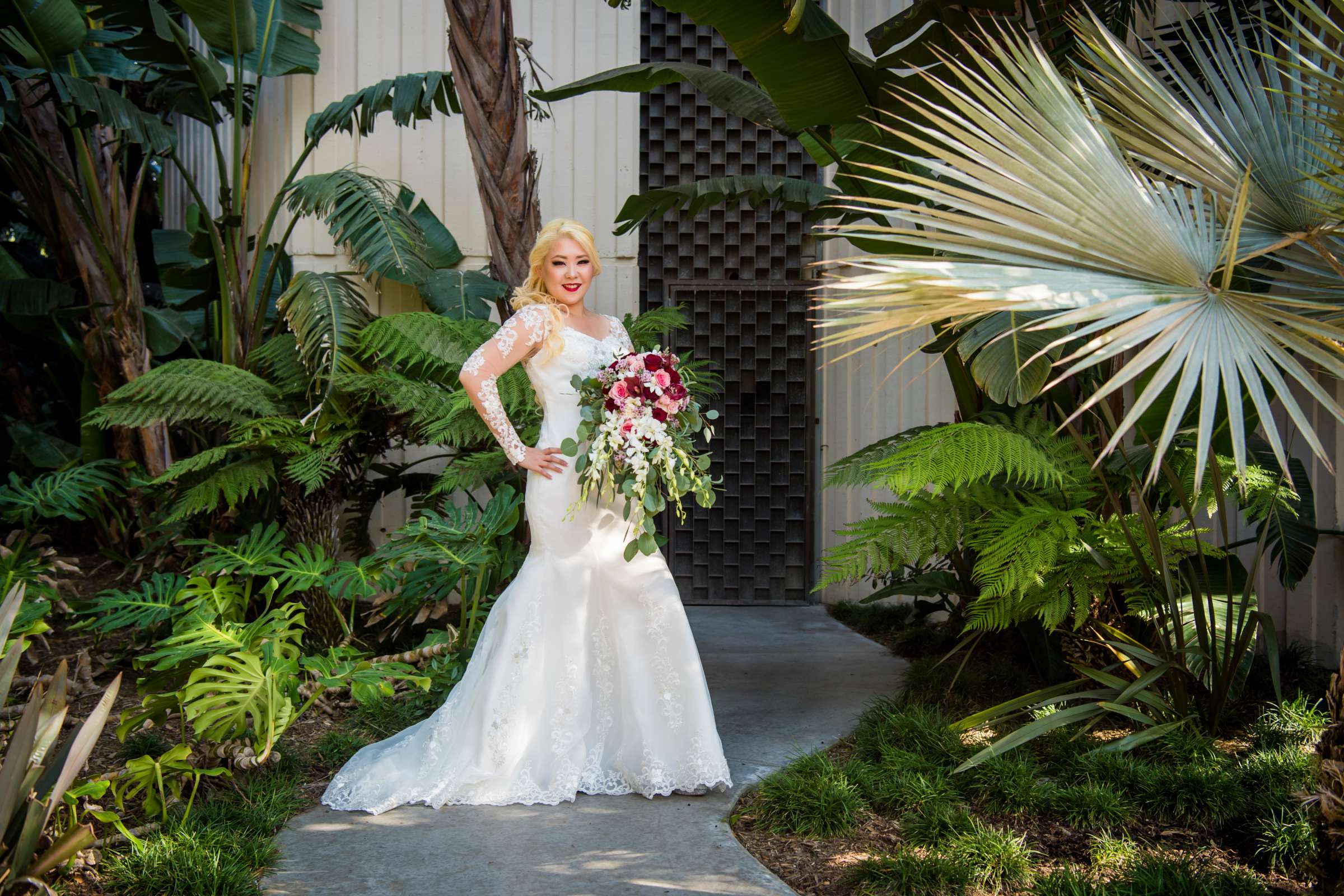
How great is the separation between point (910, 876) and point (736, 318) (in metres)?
4.89

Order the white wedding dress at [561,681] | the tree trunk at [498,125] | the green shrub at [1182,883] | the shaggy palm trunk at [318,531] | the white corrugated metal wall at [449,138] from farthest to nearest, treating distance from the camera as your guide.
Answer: the white corrugated metal wall at [449,138] < the shaggy palm trunk at [318,531] < the tree trunk at [498,125] < the white wedding dress at [561,681] < the green shrub at [1182,883]

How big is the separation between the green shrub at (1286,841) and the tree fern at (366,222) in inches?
182

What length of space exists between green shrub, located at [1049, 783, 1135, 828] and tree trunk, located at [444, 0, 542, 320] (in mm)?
3267

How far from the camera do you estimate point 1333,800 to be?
7.46 ft

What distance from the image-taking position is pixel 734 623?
656 centimetres

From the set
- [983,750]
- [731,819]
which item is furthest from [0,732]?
[983,750]

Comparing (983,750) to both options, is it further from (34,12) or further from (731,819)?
(34,12)

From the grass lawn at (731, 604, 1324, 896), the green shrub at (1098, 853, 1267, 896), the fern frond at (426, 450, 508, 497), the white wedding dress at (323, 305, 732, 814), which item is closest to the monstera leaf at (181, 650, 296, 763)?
the white wedding dress at (323, 305, 732, 814)

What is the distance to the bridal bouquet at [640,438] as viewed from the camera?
3518mm

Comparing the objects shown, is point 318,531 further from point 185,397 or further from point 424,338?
point 424,338

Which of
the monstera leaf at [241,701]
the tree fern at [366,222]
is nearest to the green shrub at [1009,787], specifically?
the monstera leaf at [241,701]

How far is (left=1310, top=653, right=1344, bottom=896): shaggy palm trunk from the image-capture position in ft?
7.46

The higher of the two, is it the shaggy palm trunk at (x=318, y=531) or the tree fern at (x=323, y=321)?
the tree fern at (x=323, y=321)

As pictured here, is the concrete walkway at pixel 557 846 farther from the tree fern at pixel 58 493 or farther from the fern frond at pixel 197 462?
the tree fern at pixel 58 493
